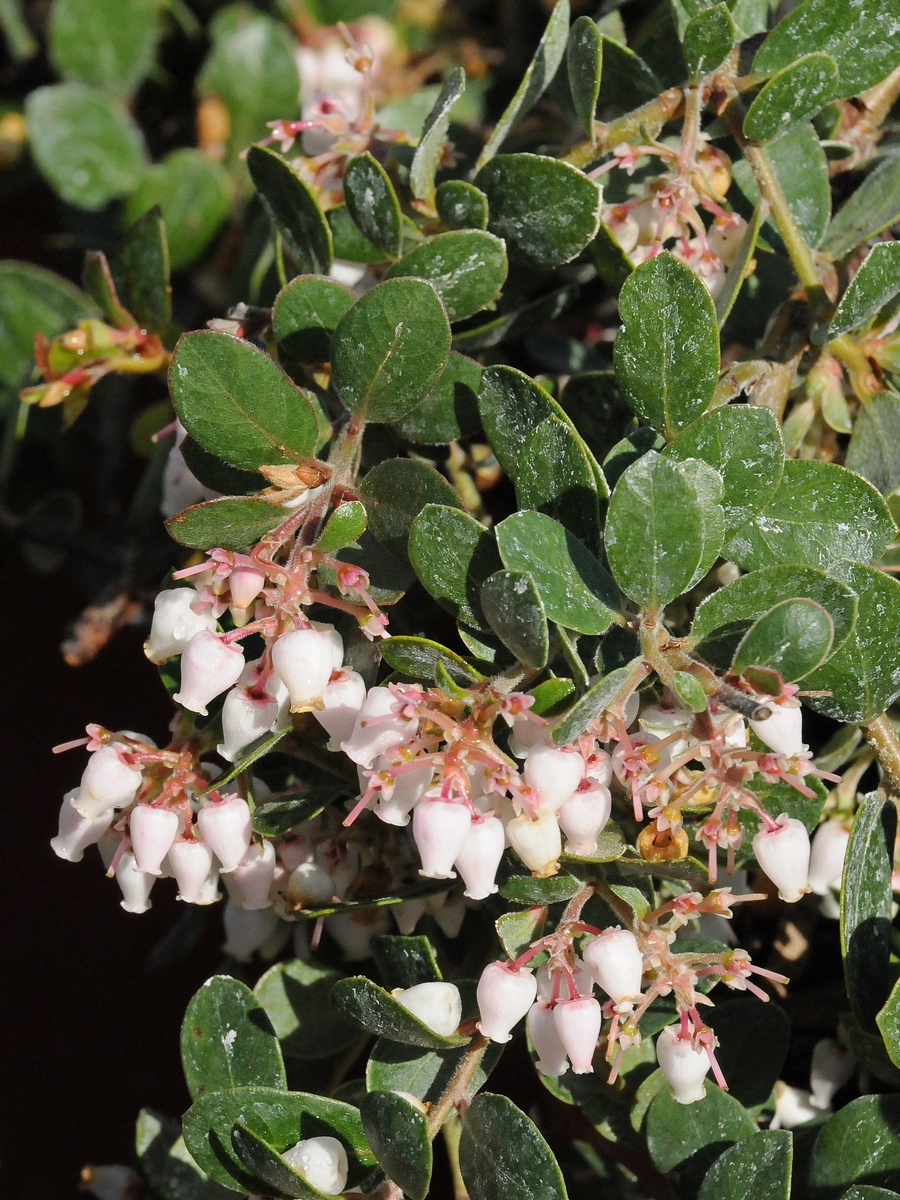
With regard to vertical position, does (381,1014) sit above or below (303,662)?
below

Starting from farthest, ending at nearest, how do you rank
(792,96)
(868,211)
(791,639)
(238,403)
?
1. (868,211)
2. (792,96)
3. (238,403)
4. (791,639)

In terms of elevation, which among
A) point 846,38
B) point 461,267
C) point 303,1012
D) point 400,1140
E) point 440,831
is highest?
point 846,38

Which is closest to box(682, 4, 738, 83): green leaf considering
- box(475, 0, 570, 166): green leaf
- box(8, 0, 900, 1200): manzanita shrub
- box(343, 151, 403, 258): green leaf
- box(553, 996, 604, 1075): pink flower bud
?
box(8, 0, 900, 1200): manzanita shrub

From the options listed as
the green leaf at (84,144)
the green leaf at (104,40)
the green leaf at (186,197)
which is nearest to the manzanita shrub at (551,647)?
the green leaf at (186,197)

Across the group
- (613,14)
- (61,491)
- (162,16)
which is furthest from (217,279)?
(613,14)

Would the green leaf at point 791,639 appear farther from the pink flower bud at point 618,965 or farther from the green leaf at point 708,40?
the green leaf at point 708,40

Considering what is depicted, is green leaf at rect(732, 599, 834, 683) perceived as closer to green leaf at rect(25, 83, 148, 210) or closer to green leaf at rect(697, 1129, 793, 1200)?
green leaf at rect(697, 1129, 793, 1200)

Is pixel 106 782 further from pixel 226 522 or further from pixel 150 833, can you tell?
pixel 226 522

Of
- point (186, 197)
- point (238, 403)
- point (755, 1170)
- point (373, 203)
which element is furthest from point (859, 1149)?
point (186, 197)
